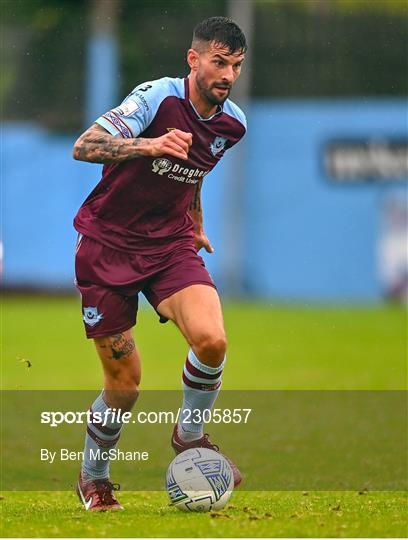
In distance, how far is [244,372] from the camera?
15.0m

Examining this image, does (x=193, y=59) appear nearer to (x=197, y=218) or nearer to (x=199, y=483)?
(x=197, y=218)

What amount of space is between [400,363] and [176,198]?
9.23m

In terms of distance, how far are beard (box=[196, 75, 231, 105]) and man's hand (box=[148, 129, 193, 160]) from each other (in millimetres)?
557

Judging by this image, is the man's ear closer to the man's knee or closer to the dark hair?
the dark hair

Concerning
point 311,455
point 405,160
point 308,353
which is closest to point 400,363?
point 308,353

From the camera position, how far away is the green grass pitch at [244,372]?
6156mm

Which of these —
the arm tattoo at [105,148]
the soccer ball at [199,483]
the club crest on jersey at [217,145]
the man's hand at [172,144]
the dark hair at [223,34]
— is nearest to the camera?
the man's hand at [172,144]

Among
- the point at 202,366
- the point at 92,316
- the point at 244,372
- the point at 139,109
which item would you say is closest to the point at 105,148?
the point at 139,109

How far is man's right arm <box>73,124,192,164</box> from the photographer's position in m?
6.30

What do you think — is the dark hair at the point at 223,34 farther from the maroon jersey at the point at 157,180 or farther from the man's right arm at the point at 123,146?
the man's right arm at the point at 123,146

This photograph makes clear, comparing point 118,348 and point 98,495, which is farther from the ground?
point 118,348

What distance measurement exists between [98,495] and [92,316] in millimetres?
1000

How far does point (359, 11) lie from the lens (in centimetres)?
3141

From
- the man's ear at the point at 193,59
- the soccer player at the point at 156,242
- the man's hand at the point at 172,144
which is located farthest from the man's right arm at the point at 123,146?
the man's ear at the point at 193,59
